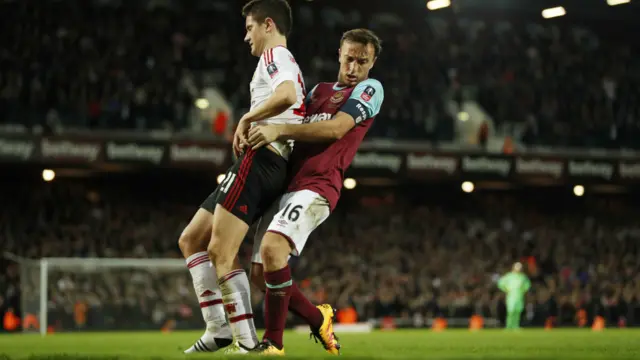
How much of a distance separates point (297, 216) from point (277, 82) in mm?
794

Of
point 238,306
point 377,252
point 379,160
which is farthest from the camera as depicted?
point 377,252

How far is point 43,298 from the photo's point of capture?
19.0 meters

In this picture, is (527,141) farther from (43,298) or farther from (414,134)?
(43,298)

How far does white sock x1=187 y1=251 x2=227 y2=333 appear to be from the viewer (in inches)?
253

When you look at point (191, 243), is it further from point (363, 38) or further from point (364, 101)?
point (363, 38)

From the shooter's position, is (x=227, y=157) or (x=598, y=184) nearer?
(x=227, y=157)

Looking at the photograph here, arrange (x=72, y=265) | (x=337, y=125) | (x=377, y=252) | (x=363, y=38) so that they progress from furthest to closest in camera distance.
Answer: (x=377, y=252) < (x=72, y=265) < (x=363, y=38) < (x=337, y=125)

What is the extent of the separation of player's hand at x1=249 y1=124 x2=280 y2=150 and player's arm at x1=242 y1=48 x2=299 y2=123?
6cm

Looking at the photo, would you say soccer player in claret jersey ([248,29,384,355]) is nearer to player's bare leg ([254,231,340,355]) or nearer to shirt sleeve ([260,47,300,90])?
player's bare leg ([254,231,340,355])

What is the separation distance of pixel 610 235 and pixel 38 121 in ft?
50.7

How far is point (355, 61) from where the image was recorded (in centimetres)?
665

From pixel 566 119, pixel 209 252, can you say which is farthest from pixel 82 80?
pixel 209 252

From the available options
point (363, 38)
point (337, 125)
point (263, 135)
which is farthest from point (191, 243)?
point (363, 38)

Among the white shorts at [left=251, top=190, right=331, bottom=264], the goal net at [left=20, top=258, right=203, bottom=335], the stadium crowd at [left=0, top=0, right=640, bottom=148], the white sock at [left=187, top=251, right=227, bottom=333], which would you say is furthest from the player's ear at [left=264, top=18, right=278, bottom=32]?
the stadium crowd at [left=0, top=0, right=640, bottom=148]
